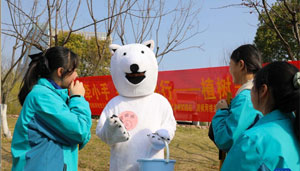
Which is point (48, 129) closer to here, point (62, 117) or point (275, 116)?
point (62, 117)

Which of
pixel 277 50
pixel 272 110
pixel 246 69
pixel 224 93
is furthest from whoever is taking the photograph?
pixel 277 50

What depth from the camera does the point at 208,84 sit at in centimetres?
655

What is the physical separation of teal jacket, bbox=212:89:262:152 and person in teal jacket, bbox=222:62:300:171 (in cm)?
58

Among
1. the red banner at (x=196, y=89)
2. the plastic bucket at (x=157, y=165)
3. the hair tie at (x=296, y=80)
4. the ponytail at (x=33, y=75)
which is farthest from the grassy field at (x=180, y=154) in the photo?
the hair tie at (x=296, y=80)

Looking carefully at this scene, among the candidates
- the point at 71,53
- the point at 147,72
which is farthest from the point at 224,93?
the point at 71,53

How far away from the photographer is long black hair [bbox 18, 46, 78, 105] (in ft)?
8.06

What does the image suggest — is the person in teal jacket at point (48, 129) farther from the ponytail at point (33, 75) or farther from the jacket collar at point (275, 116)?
the jacket collar at point (275, 116)

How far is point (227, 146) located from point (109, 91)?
6.82m

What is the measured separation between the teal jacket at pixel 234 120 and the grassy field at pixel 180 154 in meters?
4.43

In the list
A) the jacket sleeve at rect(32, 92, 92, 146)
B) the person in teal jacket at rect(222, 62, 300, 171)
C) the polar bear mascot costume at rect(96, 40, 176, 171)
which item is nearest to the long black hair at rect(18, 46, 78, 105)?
the jacket sleeve at rect(32, 92, 92, 146)

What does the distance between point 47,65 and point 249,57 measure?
154cm

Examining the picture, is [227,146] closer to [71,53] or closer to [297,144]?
[297,144]

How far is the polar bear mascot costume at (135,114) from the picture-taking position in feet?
10.6

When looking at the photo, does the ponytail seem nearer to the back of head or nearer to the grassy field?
the back of head
